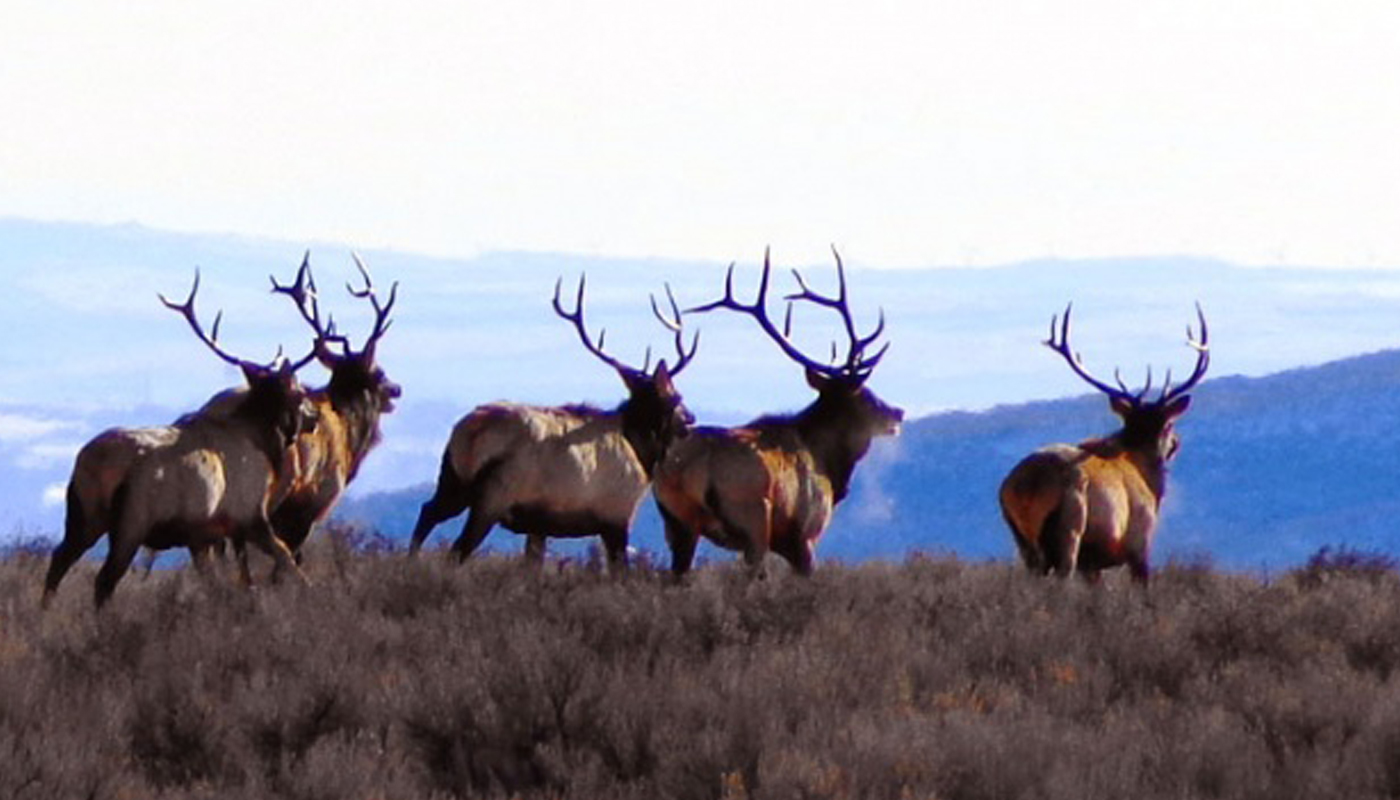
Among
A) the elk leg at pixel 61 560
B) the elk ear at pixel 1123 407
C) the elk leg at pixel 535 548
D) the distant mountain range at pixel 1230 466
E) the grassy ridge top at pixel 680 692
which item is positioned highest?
the elk ear at pixel 1123 407

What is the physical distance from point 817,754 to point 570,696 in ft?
3.32

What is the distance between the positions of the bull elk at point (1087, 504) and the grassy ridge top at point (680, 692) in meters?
1.23

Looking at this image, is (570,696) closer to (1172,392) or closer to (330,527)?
(1172,392)

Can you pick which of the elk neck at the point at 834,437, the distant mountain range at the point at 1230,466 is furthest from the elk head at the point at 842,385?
the distant mountain range at the point at 1230,466

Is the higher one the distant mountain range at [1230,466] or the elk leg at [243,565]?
the elk leg at [243,565]

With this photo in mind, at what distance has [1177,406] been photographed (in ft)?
54.0

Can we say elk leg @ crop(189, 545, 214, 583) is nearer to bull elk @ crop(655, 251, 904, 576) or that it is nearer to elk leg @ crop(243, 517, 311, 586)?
elk leg @ crop(243, 517, 311, 586)

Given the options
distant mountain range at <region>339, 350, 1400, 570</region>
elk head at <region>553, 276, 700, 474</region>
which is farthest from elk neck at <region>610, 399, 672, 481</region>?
distant mountain range at <region>339, 350, 1400, 570</region>

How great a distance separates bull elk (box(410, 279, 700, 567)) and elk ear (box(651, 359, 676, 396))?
0.20 m

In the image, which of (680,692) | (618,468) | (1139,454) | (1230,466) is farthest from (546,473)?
(1230,466)

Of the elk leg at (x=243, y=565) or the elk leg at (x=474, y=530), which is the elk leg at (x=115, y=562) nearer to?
the elk leg at (x=243, y=565)

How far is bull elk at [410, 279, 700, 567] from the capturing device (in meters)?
14.8

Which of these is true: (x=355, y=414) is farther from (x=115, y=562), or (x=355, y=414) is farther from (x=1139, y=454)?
(x=1139, y=454)

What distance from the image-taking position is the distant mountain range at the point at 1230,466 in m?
58.4
